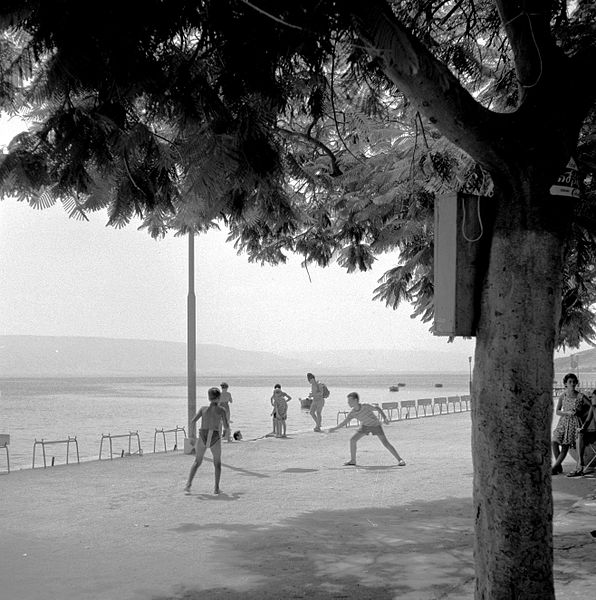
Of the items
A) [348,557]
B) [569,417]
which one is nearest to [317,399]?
[569,417]

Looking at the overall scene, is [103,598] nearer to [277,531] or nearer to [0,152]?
[277,531]

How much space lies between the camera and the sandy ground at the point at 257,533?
23.7ft

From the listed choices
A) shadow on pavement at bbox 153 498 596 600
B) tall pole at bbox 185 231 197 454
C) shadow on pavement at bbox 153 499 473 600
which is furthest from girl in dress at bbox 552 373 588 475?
tall pole at bbox 185 231 197 454

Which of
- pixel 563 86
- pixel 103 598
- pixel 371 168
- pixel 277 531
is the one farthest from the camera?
pixel 277 531

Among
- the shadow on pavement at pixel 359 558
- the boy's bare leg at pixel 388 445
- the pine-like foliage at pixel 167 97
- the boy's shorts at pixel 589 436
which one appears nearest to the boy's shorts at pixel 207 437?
the shadow on pavement at pixel 359 558

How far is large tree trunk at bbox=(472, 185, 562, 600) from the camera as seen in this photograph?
4.61m

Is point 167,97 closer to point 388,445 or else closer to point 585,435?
point 585,435

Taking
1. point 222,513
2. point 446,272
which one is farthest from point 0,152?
point 222,513

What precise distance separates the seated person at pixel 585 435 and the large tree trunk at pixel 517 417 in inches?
390

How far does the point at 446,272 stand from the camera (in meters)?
4.89

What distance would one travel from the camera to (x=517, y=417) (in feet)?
15.1

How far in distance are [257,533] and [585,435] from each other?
7050 millimetres

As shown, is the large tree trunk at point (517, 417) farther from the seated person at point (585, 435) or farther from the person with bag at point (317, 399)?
the person with bag at point (317, 399)

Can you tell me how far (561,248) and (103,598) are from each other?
182 inches
